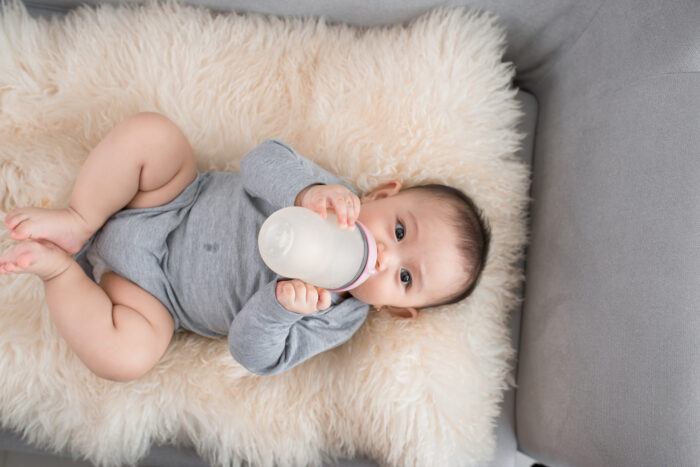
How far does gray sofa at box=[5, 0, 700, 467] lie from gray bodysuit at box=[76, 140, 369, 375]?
35cm

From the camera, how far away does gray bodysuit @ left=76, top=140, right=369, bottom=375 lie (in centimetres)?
114

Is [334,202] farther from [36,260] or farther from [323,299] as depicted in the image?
[36,260]

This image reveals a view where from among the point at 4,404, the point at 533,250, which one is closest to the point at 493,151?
the point at 533,250

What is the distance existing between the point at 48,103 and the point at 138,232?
428mm

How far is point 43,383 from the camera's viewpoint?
3.80ft

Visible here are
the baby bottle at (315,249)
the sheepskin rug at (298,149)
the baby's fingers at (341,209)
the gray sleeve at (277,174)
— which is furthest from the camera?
the sheepskin rug at (298,149)

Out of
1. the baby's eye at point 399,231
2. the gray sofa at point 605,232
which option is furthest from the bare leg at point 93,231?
the baby's eye at point 399,231

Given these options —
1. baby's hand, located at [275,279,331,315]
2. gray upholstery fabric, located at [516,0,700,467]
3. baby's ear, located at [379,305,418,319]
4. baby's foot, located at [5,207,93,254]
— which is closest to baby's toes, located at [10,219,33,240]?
baby's foot, located at [5,207,93,254]

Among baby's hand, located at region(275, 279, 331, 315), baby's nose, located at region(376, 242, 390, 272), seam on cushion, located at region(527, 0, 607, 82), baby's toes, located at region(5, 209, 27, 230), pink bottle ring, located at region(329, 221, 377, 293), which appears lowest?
baby's nose, located at region(376, 242, 390, 272)

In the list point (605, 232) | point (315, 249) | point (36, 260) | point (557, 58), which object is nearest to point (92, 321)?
point (36, 260)

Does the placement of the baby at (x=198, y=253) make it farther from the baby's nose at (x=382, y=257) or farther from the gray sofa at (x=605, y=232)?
the gray sofa at (x=605, y=232)

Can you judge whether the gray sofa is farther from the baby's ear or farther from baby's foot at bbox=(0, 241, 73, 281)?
baby's foot at bbox=(0, 241, 73, 281)

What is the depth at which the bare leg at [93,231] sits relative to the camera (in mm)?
1045

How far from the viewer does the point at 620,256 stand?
1.06 m
